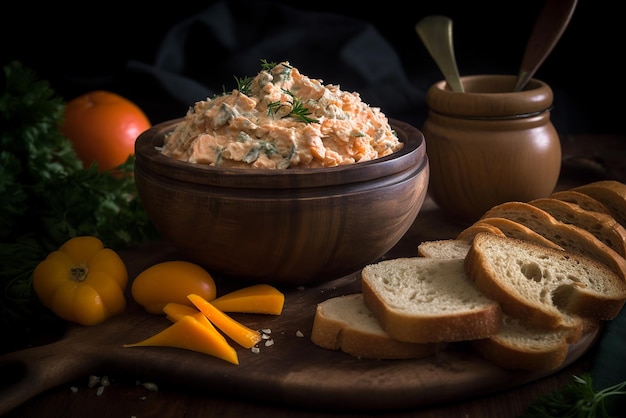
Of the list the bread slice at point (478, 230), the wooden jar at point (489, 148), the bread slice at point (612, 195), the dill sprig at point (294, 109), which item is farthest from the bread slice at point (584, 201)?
the dill sprig at point (294, 109)

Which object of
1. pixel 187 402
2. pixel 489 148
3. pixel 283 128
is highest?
pixel 283 128

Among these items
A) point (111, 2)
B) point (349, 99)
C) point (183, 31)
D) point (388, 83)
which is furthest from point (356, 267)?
point (111, 2)

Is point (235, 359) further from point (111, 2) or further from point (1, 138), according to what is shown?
point (111, 2)

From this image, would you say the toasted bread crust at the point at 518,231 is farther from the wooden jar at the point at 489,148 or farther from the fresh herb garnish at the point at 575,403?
the fresh herb garnish at the point at 575,403

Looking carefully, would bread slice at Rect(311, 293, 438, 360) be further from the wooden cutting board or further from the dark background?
the dark background

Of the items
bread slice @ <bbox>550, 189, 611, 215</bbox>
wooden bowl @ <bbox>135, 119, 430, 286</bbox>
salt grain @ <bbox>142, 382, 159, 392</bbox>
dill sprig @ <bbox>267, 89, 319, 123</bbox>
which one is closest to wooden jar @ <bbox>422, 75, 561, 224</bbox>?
bread slice @ <bbox>550, 189, 611, 215</bbox>

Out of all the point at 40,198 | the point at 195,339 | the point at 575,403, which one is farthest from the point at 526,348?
the point at 40,198

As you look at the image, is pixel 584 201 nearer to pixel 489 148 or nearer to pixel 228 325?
pixel 489 148
